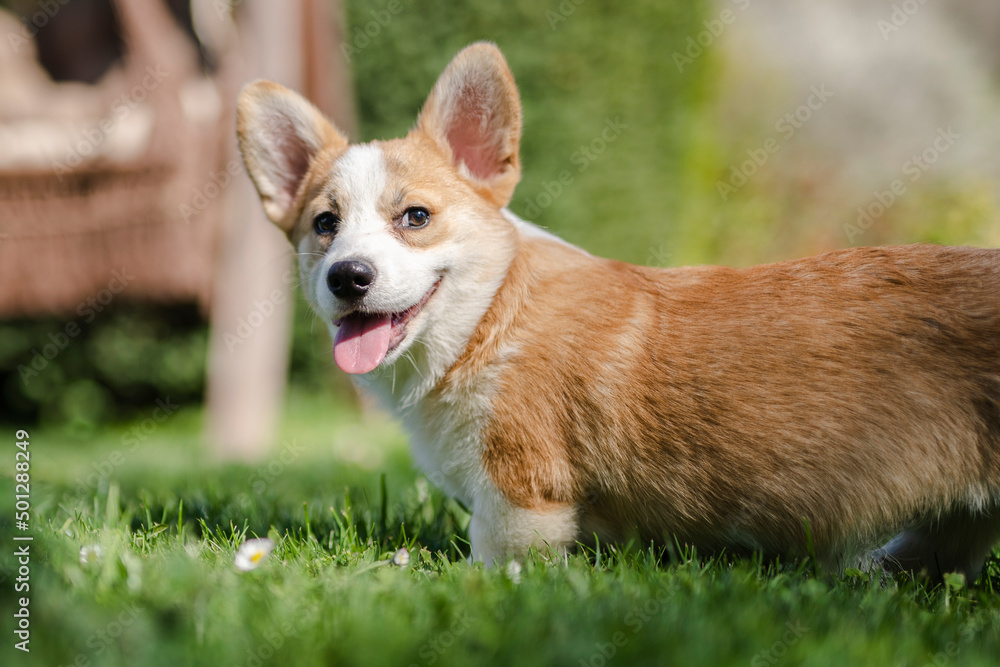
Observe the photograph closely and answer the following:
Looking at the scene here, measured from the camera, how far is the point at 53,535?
233 cm

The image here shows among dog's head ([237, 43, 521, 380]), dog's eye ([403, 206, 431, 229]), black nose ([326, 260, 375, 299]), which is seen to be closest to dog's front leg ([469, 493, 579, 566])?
dog's head ([237, 43, 521, 380])

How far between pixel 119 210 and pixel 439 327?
135 inches

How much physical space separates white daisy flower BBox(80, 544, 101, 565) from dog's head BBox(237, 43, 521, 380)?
32.3 inches

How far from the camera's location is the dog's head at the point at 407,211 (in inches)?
97.3

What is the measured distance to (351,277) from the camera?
2395mm

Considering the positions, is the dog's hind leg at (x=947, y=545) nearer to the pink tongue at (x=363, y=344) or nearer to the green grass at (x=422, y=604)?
the green grass at (x=422, y=604)

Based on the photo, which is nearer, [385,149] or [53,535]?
[53,535]

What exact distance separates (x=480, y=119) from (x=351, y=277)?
80 cm

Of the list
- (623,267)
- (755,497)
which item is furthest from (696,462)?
(623,267)

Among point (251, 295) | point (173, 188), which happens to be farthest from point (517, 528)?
point (173, 188)

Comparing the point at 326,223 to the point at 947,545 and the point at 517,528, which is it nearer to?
the point at 517,528

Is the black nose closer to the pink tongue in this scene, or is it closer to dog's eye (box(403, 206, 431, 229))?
the pink tongue

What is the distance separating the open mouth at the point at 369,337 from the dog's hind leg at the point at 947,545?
5.19 ft

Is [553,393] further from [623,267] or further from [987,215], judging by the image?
[987,215]
